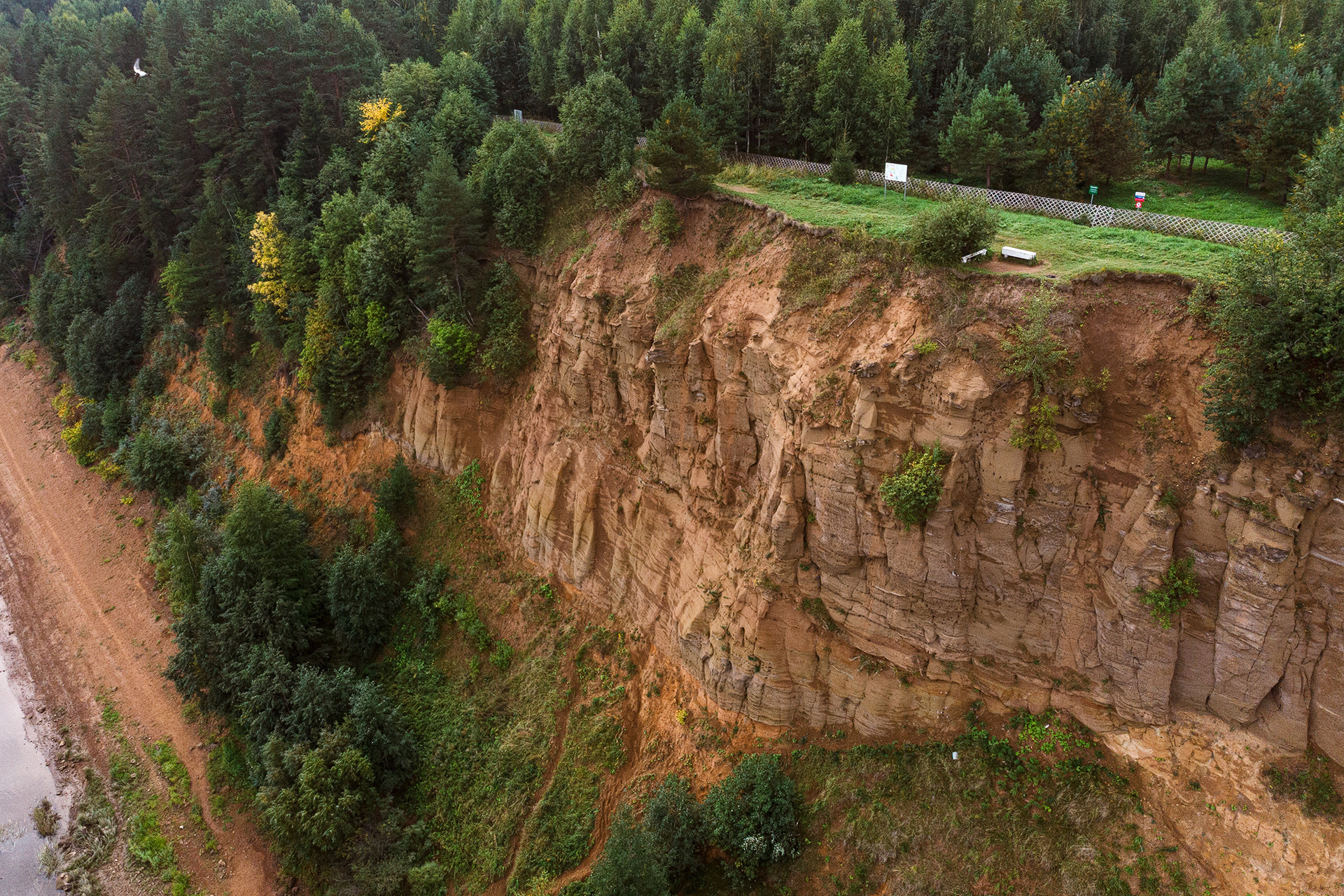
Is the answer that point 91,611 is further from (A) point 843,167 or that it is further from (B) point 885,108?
(B) point 885,108

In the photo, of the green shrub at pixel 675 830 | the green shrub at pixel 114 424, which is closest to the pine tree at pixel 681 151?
the green shrub at pixel 675 830

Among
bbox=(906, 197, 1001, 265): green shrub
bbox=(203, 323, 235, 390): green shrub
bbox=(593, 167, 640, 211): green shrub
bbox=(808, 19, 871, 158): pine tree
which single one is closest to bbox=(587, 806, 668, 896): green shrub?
bbox=(906, 197, 1001, 265): green shrub

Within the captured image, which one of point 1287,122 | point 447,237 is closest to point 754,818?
point 447,237

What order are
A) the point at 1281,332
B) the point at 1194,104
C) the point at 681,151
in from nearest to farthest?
the point at 1281,332, the point at 681,151, the point at 1194,104

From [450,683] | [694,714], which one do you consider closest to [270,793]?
[450,683]

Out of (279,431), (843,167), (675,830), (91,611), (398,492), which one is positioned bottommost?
(91,611)

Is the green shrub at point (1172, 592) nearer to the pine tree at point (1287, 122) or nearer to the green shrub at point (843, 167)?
the pine tree at point (1287, 122)
